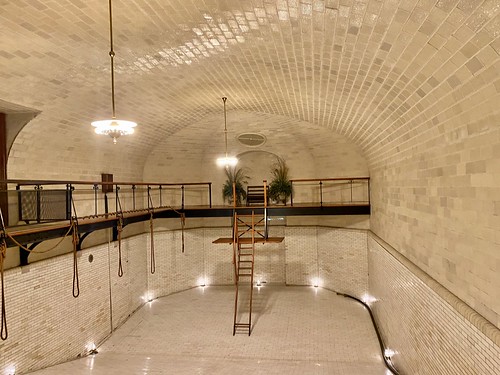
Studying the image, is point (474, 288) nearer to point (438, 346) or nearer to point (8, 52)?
point (438, 346)

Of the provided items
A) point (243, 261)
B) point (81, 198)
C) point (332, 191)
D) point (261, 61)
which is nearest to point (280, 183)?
point (332, 191)

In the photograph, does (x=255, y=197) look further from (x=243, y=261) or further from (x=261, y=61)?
(x=261, y=61)

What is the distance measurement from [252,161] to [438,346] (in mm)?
10182

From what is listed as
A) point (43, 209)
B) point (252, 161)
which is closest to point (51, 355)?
point (43, 209)

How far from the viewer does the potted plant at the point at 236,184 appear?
14.0 m

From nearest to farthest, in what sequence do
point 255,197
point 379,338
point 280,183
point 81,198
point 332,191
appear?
1. point 379,338
2. point 81,198
3. point 332,191
4. point 255,197
5. point 280,183

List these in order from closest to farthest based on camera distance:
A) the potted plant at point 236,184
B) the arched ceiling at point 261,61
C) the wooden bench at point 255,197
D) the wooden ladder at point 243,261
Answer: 1. the arched ceiling at point 261,61
2. the wooden ladder at point 243,261
3. the wooden bench at point 255,197
4. the potted plant at point 236,184

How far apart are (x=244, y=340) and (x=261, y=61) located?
237 inches

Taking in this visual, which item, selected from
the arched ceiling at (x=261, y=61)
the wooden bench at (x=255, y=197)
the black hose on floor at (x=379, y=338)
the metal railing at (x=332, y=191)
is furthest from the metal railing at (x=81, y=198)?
the black hose on floor at (x=379, y=338)

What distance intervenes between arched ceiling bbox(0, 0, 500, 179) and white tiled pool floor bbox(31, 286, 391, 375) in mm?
4116

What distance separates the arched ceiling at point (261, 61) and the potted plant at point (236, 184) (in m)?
5.28

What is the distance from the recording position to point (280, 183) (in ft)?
44.2

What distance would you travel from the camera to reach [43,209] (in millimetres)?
6781

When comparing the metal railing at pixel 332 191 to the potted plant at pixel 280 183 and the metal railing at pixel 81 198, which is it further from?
the metal railing at pixel 81 198
